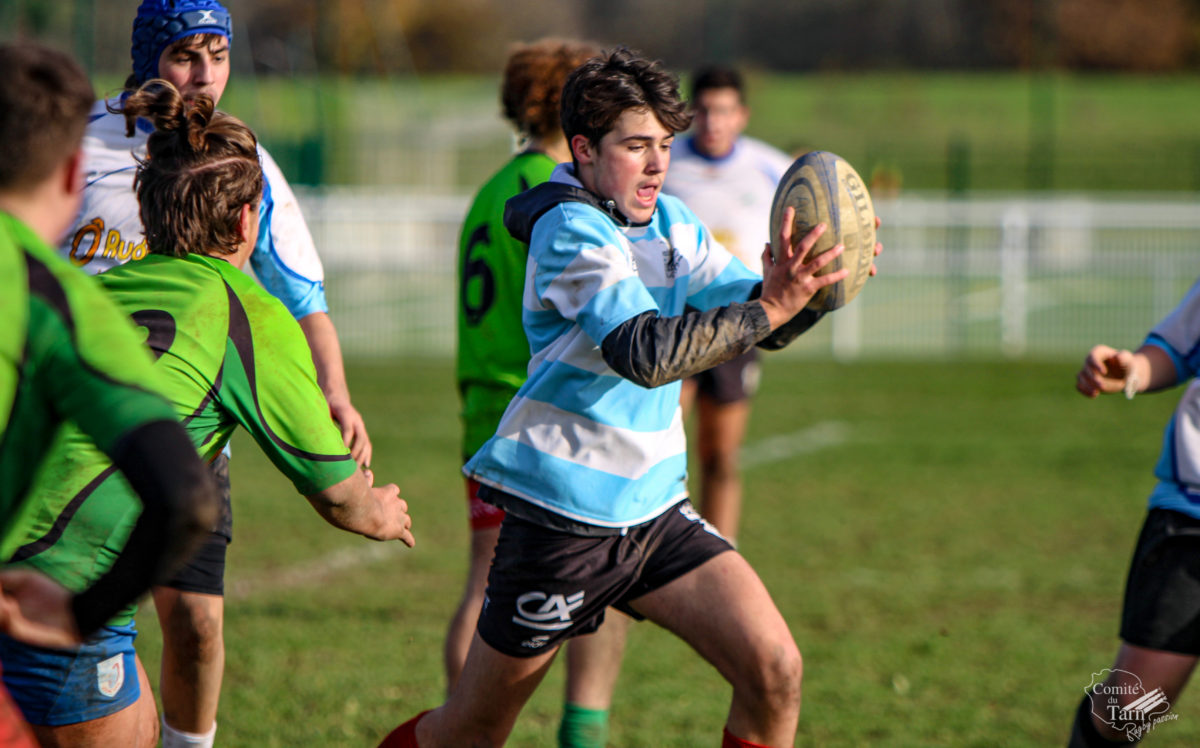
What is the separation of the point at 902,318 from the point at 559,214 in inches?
614

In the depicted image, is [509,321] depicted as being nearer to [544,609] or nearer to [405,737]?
[544,609]

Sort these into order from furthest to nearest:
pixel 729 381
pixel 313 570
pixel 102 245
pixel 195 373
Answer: pixel 313 570 → pixel 729 381 → pixel 102 245 → pixel 195 373

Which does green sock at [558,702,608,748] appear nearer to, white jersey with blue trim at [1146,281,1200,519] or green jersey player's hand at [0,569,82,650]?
white jersey with blue trim at [1146,281,1200,519]

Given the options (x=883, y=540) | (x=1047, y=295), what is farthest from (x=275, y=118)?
(x=883, y=540)

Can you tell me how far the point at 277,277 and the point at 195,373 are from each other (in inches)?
42.0

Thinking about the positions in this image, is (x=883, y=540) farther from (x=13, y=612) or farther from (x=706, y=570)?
(x=13, y=612)

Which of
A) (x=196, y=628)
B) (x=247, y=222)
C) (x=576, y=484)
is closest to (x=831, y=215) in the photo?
(x=576, y=484)

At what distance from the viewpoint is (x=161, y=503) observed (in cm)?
195

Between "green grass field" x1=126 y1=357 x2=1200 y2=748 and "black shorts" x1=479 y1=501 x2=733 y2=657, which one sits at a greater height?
"black shorts" x1=479 y1=501 x2=733 y2=657

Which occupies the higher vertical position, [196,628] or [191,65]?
[191,65]

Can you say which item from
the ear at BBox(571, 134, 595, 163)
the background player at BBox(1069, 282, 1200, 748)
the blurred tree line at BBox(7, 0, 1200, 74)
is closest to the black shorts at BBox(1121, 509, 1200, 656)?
the background player at BBox(1069, 282, 1200, 748)

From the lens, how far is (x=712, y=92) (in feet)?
21.0

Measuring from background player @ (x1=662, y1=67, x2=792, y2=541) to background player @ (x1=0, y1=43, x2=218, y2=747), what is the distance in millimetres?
4223

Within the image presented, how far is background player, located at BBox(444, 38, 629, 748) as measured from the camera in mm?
4098
